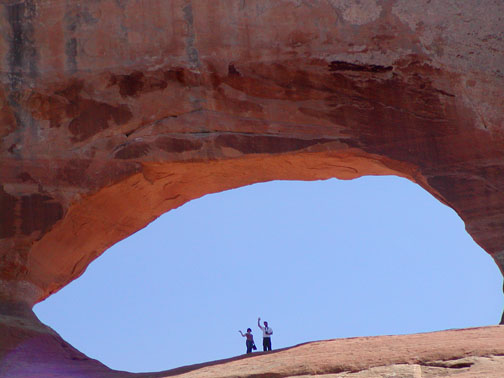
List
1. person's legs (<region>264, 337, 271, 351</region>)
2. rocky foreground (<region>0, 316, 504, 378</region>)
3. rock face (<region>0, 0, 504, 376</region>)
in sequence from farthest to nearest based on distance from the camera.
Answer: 1. person's legs (<region>264, 337, 271, 351</region>)
2. rock face (<region>0, 0, 504, 376</region>)
3. rocky foreground (<region>0, 316, 504, 378</region>)

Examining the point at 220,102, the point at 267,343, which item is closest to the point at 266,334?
the point at 267,343

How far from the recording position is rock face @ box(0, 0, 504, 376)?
1259 cm

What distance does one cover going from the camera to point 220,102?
43.0 feet

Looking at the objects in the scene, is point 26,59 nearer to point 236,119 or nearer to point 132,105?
point 132,105

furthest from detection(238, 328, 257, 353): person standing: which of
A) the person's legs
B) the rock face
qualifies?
the rock face

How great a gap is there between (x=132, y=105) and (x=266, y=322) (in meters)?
4.00

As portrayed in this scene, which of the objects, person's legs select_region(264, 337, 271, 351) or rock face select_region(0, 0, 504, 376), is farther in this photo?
person's legs select_region(264, 337, 271, 351)

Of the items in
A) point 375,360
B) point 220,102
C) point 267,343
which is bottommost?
point 375,360

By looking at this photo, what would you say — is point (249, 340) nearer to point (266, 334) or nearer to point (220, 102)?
point (266, 334)

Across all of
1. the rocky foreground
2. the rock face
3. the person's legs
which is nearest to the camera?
the rocky foreground

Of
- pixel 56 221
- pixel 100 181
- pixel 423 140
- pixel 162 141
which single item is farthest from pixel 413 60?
A: pixel 56 221

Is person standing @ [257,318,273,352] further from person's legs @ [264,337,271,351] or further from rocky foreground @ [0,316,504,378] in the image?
rocky foreground @ [0,316,504,378]

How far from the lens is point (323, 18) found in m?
12.8

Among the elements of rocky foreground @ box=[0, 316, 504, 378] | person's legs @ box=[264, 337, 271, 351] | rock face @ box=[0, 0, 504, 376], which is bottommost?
rocky foreground @ box=[0, 316, 504, 378]
